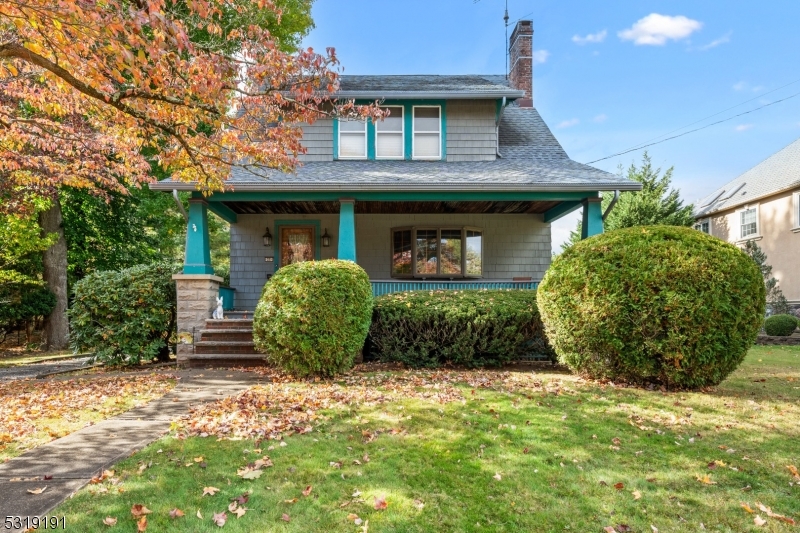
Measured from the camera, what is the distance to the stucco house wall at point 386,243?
36.1 feet

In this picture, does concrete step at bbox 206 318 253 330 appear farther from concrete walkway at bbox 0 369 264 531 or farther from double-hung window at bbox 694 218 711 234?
double-hung window at bbox 694 218 711 234

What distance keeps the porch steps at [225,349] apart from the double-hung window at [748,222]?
64.6 ft

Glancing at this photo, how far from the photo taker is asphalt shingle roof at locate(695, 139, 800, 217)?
16.6 metres

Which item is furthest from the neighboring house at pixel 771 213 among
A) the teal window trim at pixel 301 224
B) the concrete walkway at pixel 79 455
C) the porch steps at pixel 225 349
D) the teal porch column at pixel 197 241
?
the concrete walkway at pixel 79 455

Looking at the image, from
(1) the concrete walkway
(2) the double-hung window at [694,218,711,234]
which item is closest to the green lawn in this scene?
(1) the concrete walkway

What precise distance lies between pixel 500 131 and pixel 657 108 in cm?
1425

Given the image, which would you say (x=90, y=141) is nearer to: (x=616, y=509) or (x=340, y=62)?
(x=340, y=62)

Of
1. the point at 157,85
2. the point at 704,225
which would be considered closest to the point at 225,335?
the point at 157,85

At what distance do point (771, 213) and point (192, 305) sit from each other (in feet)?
66.5

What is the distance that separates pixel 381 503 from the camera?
8.96 feet

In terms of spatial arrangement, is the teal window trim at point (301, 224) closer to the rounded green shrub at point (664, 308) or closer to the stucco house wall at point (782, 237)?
the rounded green shrub at point (664, 308)

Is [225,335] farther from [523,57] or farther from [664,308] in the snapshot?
[523,57]

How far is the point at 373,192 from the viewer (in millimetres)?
8664

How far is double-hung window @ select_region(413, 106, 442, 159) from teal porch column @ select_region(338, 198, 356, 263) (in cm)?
290
